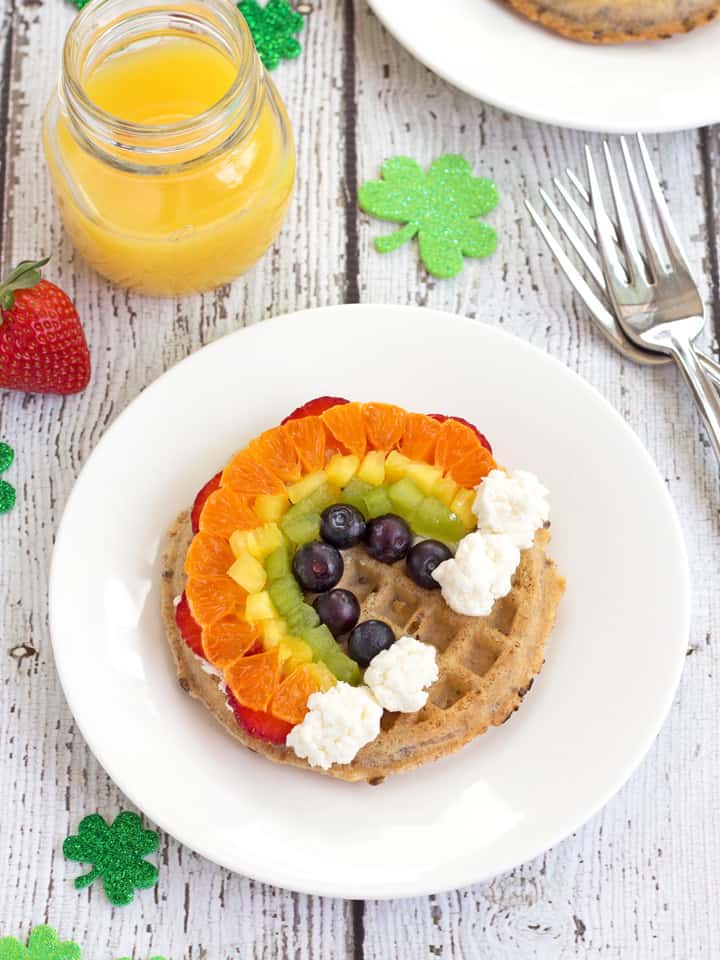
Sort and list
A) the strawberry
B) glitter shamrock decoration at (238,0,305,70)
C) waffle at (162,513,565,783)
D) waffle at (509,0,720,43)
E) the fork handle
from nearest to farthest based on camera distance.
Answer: waffle at (162,513,565,783) → the strawberry → the fork handle → waffle at (509,0,720,43) → glitter shamrock decoration at (238,0,305,70)

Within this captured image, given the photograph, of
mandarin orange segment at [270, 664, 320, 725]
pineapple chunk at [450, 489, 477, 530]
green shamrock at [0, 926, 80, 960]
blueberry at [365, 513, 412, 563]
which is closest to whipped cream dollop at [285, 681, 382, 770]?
mandarin orange segment at [270, 664, 320, 725]

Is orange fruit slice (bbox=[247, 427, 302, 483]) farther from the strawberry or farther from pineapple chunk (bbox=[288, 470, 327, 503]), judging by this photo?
the strawberry

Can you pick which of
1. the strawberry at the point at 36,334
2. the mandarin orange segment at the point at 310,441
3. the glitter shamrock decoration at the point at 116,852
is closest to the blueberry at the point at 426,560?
the mandarin orange segment at the point at 310,441

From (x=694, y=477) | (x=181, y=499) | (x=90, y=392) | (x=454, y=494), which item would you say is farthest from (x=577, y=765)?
(x=90, y=392)

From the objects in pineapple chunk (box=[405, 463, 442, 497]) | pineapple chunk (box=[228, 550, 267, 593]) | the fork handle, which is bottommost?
pineapple chunk (box=[228, 550, 267, 593])

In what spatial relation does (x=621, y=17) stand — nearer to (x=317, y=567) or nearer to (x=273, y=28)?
(x=273, y=28)

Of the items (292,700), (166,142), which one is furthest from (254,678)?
(166,142)

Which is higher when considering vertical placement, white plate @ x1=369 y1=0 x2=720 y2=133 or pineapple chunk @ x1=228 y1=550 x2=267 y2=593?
white plate @ x1=369 y1=0 x2=720 y2=133
